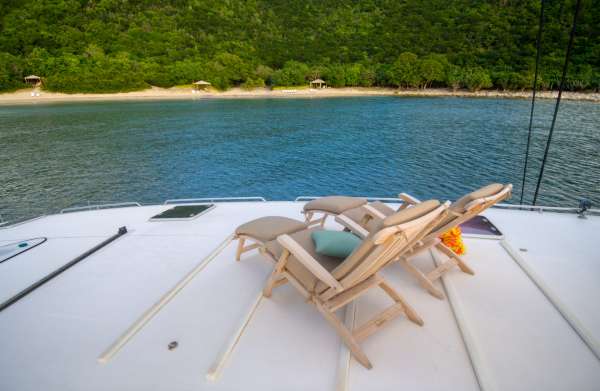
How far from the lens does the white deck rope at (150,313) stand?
2.14 m

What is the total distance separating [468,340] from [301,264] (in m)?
1.24

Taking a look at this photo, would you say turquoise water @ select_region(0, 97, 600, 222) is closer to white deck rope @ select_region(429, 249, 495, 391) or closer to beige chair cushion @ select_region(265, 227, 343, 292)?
beige chair cushion @ select_region(265, 227, 343, 292)

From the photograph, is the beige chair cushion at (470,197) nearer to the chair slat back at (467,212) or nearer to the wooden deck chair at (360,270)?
the chair slat back at (467,212)

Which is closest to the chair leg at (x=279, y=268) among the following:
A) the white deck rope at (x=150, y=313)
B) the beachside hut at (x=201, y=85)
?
the white deck rope at (x=150, y=313)

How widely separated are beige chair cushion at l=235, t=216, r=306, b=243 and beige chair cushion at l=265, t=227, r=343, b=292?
120mm

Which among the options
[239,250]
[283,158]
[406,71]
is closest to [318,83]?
[406,71]

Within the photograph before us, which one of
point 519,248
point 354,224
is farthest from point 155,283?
point 519,248

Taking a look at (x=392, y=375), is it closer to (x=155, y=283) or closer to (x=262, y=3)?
(x=155, y=283)

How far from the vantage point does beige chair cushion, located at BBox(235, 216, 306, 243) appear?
2.94 metres

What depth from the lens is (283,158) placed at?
1928cm

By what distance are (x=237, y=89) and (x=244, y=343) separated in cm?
7347

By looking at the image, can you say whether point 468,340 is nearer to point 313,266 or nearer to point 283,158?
point 313,266

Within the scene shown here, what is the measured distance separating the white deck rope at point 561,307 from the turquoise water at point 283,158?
32.0ft

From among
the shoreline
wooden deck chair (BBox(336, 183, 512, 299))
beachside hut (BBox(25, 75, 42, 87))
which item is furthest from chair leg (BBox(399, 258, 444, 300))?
beachside hut (BBox(25, 75, 42, 87))
